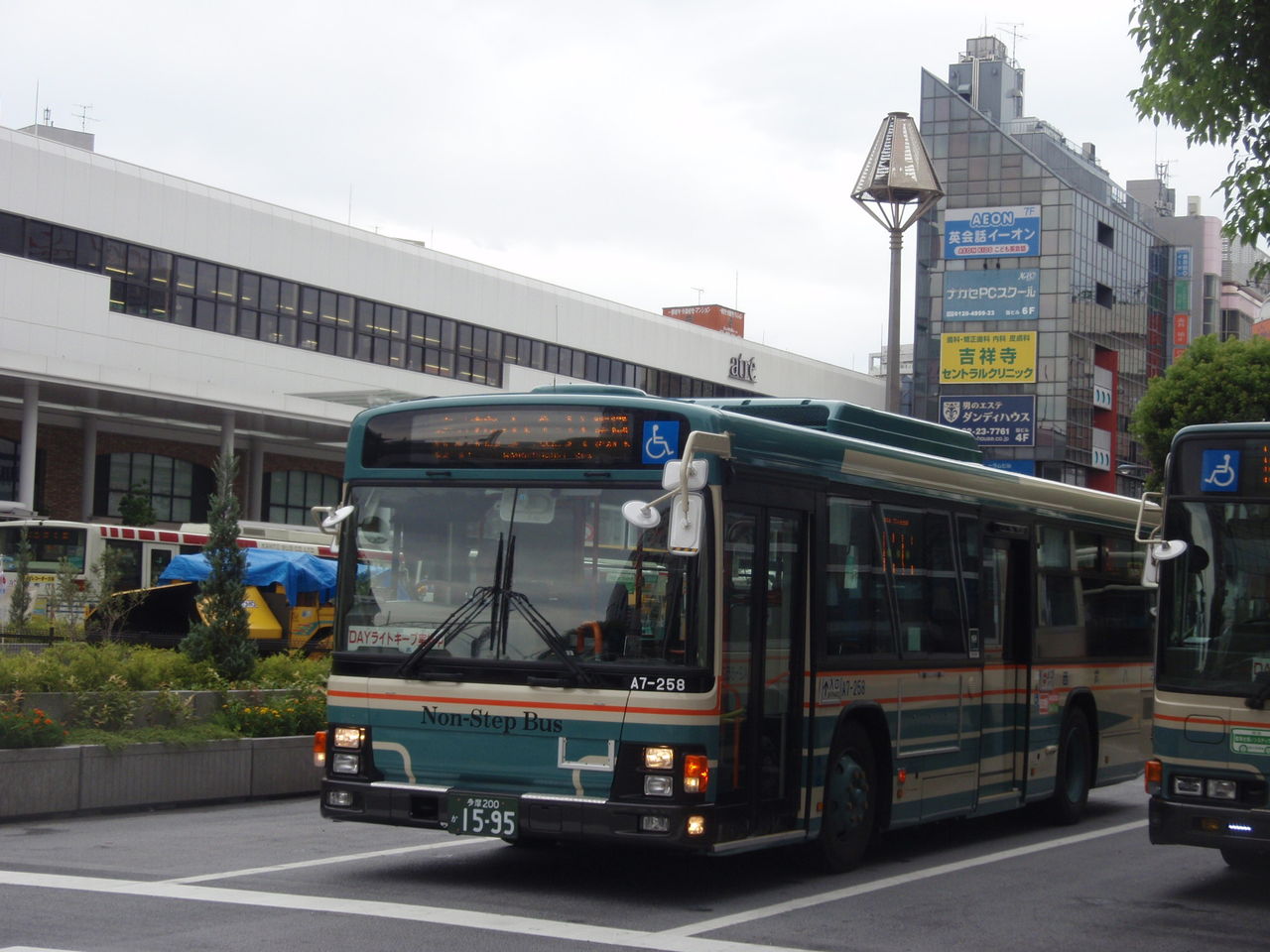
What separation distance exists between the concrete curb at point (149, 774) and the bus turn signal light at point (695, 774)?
6258mm

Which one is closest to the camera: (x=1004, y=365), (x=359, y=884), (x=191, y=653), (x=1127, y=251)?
(x=359, y=884)

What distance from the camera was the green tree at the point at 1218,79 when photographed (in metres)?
11.9

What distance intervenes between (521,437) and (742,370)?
→ 61.0m

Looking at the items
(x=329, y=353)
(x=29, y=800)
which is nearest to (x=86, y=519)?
(x=329, y=353)

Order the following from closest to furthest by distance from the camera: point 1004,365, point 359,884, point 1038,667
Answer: point 359,884, point 1038,667, point 1004,365

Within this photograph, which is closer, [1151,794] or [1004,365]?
[1151,794]

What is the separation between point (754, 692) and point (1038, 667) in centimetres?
489

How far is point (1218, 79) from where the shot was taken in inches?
479

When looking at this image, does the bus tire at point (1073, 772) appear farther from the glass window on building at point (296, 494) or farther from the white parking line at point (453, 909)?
the glass window on building at point (296, 494)

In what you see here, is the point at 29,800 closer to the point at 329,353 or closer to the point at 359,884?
the point at 359,884

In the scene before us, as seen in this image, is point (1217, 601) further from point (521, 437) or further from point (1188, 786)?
point (521, 437)

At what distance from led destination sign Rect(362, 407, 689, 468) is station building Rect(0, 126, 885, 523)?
28331 mm

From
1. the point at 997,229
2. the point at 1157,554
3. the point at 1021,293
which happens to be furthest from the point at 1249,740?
the point at 1021,293

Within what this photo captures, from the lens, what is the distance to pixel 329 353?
51812 millimetres
